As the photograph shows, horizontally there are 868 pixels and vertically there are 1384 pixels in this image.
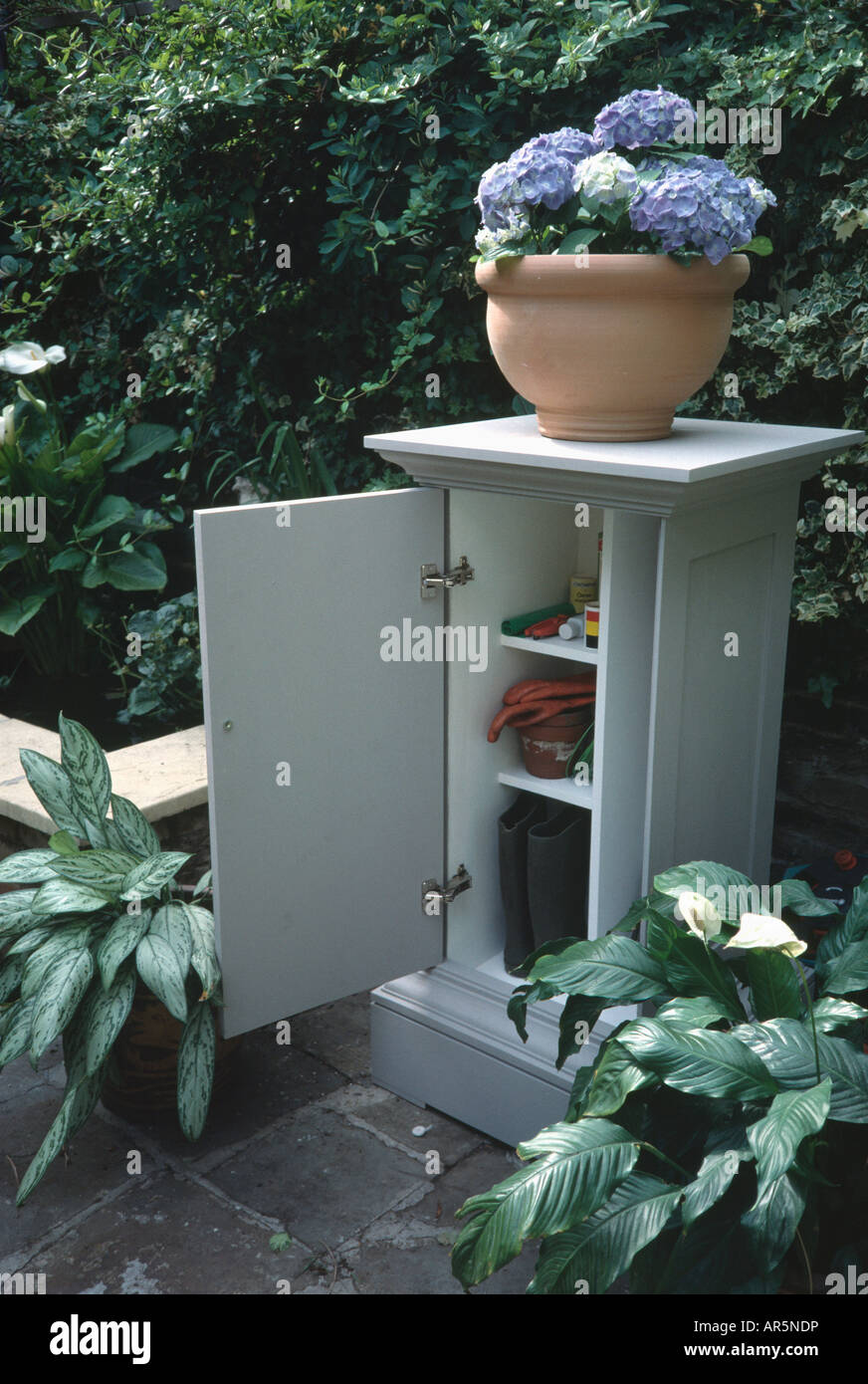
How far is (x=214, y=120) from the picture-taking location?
294 cm

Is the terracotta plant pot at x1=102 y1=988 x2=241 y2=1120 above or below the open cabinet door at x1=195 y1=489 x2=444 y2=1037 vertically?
below

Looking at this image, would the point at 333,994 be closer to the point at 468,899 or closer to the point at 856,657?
the point at 468,899

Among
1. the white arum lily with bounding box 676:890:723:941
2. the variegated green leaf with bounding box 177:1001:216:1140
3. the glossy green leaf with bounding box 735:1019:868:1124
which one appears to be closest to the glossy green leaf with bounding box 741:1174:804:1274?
the glossy green leaf with bounding box 735:1019:868:1124

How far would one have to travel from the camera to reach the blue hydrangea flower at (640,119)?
1.79 m

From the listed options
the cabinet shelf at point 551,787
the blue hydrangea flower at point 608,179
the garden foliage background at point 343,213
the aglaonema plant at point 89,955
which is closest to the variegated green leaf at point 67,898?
the aglaonema plant at point 89,955

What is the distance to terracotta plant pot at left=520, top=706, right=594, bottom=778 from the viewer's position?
2199 mm

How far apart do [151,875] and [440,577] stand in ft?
2.43

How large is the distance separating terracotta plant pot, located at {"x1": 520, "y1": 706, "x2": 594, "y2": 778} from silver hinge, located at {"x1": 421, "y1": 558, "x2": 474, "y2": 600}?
0.32 metres

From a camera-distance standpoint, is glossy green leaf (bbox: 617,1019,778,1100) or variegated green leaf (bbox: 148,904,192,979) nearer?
glossy green leaf (bbox: 617,1019,778,1100)

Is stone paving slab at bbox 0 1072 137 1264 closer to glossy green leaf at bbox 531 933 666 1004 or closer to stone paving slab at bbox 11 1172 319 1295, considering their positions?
stone paving slab at bbox 11 1172 319 1295

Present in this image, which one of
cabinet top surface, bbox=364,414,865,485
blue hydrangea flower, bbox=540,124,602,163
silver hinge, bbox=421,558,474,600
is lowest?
silver hinge, bbox=421,558,474,600

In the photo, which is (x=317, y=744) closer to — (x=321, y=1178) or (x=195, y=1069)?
(x=195, y=1069)
